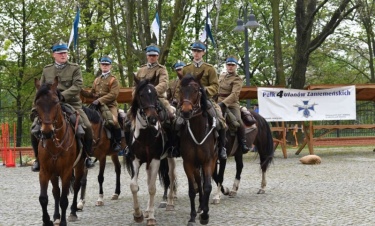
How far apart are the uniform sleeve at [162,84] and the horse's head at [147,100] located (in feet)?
2.63

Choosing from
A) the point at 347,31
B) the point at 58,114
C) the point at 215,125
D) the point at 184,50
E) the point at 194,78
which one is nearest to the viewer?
the point at 58,114

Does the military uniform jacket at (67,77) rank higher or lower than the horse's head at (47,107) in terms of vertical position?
higher

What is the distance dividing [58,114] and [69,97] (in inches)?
48.4

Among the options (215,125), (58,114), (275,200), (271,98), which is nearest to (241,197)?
(275,200)

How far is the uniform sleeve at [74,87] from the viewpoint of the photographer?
10688 mm

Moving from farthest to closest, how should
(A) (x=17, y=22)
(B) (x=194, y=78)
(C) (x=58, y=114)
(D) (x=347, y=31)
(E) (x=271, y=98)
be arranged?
1. (D) (x=347, y=31)
2. (A) (x=17, y=22)
3. (E) (x=271, y=98)
4. (B) (x=194, y=78)
5. (C) (x=58, y=114)

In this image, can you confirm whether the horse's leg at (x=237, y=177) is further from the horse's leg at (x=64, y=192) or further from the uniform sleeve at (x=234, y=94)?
the horse's leg at (x=64, y=192)

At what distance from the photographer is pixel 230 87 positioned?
14.1m

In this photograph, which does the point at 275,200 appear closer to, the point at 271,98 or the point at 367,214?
the point at 367,214

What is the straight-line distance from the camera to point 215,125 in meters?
11.1

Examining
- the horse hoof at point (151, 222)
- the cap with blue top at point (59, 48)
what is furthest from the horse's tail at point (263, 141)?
the cap with blue top at point (59, 48)

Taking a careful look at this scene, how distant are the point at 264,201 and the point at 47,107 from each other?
5.78 m

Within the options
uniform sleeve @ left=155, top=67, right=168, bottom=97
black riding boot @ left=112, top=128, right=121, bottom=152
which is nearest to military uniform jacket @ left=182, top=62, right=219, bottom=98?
uniform sleeve @ left=155, top=67, right=168, bottom=97

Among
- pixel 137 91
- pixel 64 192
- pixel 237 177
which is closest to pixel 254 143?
pixel 237 177
